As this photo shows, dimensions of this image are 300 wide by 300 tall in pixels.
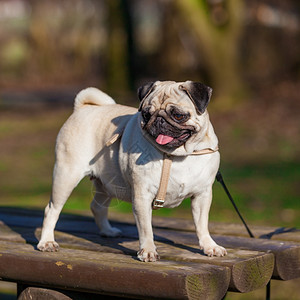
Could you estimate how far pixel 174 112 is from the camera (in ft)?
11.0

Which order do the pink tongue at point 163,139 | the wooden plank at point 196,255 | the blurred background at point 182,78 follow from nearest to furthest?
1. the pink tongue at point 163,139
2. the wooden plank at point 196,255
3. the blurred background at point 182,78

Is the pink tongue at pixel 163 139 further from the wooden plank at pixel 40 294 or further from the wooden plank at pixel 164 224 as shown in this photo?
the wooden plank at pixel 164 224

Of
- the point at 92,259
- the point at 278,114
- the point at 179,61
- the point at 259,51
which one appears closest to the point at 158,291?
the point at 92,259

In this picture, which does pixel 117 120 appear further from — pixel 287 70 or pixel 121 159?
pixel 287 70

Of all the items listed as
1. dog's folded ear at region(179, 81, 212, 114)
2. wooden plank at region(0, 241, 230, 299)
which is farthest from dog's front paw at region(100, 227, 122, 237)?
dog's folded ear at region(179, 81, 212, 114)

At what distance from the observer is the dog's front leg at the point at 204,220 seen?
367 cm

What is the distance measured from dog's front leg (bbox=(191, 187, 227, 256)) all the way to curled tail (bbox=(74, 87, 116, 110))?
102cm

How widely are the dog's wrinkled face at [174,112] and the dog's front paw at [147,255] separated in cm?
57

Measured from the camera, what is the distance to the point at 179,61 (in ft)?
69.1

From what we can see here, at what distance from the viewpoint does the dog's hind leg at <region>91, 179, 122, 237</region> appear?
4445 millimetres

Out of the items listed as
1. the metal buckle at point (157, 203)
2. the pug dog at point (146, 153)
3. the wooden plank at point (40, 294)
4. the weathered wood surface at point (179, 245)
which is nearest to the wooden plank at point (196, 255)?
the weathered wood surface at point (179, 245)

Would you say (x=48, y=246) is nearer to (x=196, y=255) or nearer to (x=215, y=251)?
(x=196, y=255)

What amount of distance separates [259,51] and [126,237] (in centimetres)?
1560

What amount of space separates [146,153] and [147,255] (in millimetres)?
535
